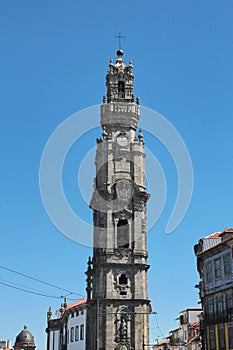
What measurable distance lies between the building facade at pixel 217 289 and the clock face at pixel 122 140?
25445 millimetres

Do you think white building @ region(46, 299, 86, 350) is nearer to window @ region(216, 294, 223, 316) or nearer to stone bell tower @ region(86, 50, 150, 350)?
stone bell tower @ region(86, 50, 150, 350)

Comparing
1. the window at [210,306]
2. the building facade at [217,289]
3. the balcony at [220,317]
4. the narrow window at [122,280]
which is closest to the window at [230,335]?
the building facade at [217,289]

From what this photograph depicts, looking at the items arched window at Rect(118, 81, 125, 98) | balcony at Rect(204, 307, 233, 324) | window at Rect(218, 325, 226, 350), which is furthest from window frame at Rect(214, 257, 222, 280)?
arched window at Rect(118, 81, 125, 98)

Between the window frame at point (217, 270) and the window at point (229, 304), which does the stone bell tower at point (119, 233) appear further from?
the window at point (229, 304)

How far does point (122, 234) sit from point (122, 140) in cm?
1287

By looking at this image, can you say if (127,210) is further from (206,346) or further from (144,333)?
(206,346)

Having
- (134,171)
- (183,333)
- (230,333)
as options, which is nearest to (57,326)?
(183,333)

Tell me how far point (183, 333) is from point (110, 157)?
24.9 meters

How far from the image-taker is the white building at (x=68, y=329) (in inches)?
2771

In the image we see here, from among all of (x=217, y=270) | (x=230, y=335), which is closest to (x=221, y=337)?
(x=230, y=335)

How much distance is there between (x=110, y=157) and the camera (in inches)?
2717

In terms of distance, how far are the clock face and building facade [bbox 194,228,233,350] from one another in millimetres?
25445

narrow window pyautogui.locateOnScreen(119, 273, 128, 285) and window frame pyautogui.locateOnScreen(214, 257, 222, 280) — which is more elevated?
narrow window pyautogui.locateOnScreen(119, 273, 128, 285)

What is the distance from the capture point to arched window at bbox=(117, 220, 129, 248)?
6588 cm
